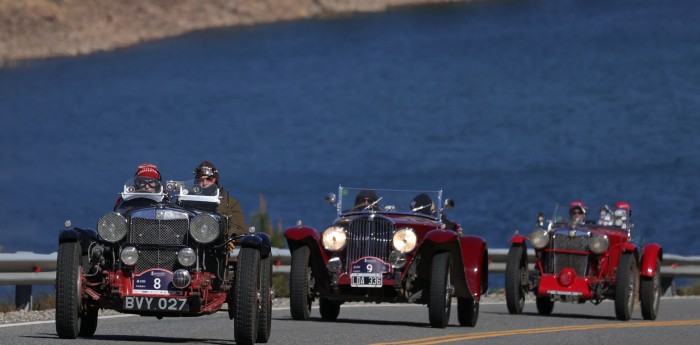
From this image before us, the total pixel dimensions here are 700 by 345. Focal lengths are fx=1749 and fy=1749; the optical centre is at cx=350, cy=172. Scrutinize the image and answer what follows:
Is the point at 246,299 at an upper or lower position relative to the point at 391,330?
upper

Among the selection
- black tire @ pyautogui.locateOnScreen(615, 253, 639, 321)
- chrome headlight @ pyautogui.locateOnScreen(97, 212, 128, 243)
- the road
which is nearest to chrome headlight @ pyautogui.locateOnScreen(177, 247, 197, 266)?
chrome headlight @ pyautogui.locateOnScreen(97, 212, 128, 243)

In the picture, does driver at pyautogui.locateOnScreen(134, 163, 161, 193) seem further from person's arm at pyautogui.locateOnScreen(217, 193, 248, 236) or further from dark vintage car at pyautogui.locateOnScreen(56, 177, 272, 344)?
person's arm at pyautogui.locateOnScreen(217, 193, 248, 236)

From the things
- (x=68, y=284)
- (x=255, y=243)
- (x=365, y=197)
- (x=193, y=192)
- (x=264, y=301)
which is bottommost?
(x=264, y=301)

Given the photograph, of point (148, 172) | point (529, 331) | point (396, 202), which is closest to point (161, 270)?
point (148, 172)

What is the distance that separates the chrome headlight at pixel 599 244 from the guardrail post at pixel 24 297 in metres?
7.36

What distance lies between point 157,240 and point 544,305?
9283 mm

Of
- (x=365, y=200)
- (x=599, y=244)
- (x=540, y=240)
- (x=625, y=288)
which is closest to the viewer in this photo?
(x=365, y=200)

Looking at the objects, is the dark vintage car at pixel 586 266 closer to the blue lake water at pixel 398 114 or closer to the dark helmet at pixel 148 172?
the dark helmet at pixel 148 172

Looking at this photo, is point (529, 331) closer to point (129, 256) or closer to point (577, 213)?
point (129, 256)

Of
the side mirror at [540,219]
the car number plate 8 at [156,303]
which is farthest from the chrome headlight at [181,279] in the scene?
the side mirror at [540,219]

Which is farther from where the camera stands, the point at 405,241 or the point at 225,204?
the point at 405,241

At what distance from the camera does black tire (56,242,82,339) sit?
553 inches

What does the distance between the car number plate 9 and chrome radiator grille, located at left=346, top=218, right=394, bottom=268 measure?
344 mm

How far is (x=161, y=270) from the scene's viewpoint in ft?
47.4
